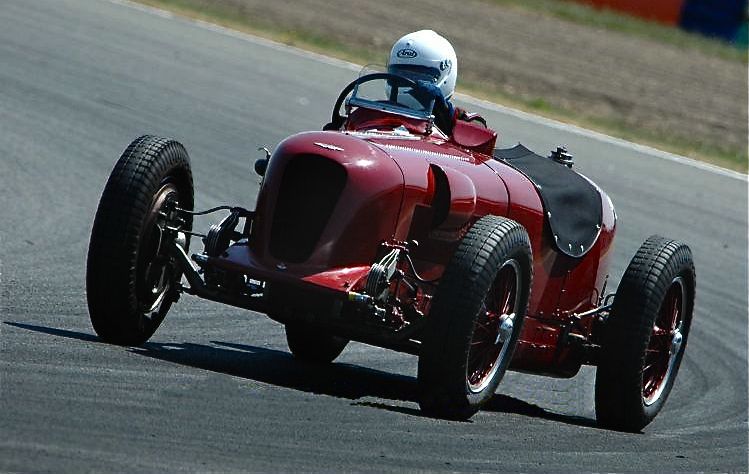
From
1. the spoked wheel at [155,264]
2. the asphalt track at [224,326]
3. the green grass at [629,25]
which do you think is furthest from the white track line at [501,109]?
the spoked wheel at [155,264]

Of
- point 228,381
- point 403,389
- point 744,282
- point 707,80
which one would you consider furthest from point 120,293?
point 707,80

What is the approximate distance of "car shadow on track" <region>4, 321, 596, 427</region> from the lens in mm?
6352

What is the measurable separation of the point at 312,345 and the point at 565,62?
627 inches

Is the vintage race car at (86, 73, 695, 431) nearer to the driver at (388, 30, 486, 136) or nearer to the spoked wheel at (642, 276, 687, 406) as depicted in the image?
the spoked wheel at (642, 276, 687, 406)

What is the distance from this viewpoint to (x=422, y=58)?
7.65m

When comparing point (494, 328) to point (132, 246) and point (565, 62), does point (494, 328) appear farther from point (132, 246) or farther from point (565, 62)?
point (565, 62)

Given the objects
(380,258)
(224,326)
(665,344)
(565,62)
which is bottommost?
(565,62)

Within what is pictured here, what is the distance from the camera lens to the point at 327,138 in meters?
6.36

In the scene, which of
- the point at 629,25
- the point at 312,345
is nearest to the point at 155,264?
the point at 312,345

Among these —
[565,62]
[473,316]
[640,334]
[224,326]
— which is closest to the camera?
[473,316]

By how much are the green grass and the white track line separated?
371 inches

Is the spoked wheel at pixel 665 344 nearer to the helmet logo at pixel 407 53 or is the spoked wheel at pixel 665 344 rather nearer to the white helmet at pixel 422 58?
the white helmet at pixel 422 58

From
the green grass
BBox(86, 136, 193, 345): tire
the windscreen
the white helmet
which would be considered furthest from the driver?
the green grass

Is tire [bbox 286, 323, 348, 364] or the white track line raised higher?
tire [bbox 286, 323, 348, 364]
